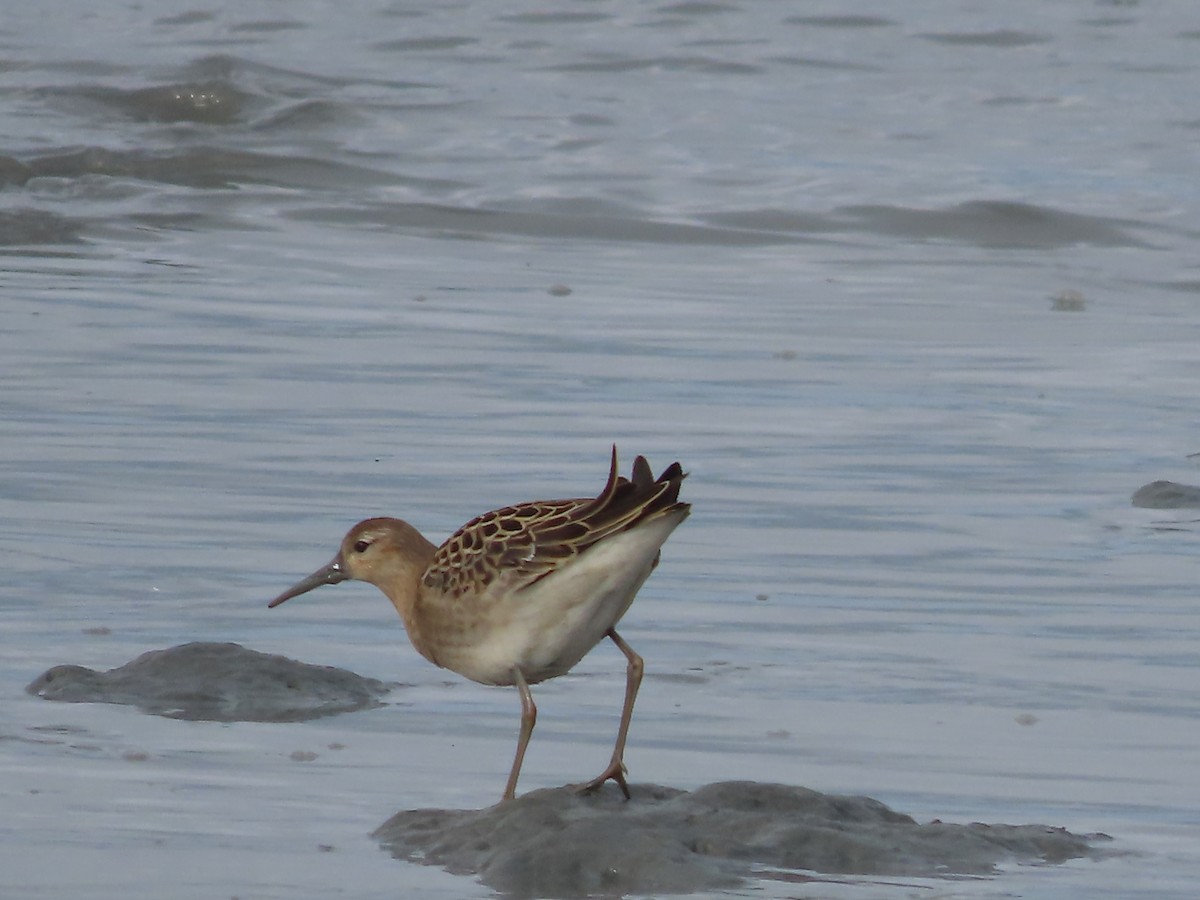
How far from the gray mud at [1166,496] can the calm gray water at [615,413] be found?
8 centimetres

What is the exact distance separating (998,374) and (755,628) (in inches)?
156

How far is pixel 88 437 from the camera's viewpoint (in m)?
8.25

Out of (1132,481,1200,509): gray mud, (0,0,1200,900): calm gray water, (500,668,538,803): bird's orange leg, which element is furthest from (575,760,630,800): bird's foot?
(1132,481,1200,509): gray mud

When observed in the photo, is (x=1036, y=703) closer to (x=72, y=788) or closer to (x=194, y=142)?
(x=72, y=788)

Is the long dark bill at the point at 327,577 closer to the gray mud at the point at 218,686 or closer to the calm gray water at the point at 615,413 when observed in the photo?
the gray mud at the point at 218,686

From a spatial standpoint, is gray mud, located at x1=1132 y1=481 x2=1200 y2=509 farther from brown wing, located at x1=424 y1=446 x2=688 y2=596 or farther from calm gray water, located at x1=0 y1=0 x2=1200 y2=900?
brown wing, located at x1=424 y1=446 x2=688 y2=596

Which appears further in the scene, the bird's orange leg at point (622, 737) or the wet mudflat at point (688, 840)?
the bird's orange leg at point (622, 737)

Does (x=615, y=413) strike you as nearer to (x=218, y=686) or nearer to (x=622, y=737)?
(x=218, y=686)

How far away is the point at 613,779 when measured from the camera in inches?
188

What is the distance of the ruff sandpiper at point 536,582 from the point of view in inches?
184

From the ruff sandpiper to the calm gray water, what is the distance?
27 centimetres

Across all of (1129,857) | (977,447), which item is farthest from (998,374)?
(1129,857)

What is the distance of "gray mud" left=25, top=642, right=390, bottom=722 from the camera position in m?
5.43

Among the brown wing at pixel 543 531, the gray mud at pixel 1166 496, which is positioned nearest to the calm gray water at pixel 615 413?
the gray mud at pixel 1166 496
